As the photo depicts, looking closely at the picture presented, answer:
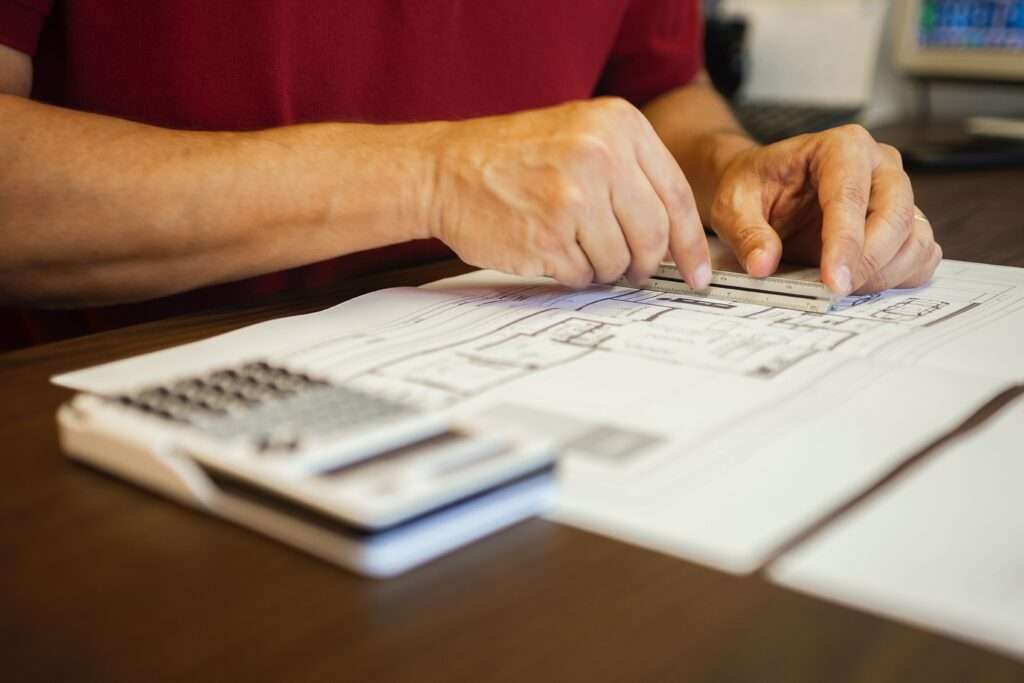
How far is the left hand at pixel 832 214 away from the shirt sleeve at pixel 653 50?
1.29 feet

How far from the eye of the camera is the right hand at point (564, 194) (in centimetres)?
67

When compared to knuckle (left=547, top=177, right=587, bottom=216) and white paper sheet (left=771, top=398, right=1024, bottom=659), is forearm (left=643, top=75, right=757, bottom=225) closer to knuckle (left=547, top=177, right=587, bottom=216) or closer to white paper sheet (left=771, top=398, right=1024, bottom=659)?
knuckle (left=547, top=177, right=587, bottom=216)

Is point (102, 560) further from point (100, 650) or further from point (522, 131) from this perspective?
point (522, 131)

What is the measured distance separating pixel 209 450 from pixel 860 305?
0.48 meters

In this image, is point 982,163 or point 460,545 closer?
point 460,545

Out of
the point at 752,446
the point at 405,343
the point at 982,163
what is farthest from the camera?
the point at 982,163

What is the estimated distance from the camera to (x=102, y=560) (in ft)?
1.23

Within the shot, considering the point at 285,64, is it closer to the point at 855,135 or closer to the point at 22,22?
the point at 22,22

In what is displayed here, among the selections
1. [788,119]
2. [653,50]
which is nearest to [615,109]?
[653,50]

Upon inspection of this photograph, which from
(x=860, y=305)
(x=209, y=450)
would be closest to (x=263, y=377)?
(x=209, y=450)

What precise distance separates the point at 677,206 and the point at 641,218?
3 centimetres

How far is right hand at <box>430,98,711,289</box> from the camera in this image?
67cm

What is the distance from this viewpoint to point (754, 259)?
74 centimetres

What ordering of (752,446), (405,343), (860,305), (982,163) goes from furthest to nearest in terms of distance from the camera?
(982,163) → (860,305) → (405,343) → (752,446)
